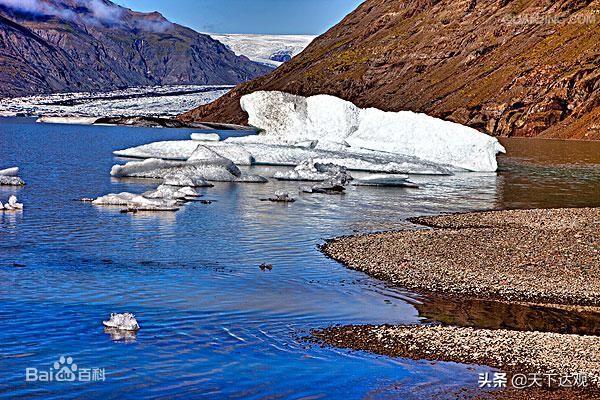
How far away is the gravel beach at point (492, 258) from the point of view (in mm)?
18375

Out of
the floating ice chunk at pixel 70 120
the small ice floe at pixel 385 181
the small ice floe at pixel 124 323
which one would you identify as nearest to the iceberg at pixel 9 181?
the small ice floe at pixel 385 181

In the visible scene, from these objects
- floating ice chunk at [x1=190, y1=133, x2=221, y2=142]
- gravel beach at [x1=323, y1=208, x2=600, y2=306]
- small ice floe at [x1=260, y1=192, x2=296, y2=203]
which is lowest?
gravel beach at [x1=323, y1=208, x2=600, y2=306]

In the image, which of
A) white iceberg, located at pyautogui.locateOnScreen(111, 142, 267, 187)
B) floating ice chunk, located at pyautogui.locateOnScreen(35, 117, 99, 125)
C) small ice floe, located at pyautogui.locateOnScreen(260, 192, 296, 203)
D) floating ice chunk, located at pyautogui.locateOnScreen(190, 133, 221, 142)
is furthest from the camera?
floating ice chunk, located at pyautogui.locateOnScreen(35, 117, 99, 125)

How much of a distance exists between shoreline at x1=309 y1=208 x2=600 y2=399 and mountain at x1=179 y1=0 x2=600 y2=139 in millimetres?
104637

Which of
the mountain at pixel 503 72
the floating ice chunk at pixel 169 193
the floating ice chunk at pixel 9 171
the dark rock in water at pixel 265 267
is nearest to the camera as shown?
the dark rock in water at pixel 265 267

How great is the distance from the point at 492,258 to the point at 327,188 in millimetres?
19747

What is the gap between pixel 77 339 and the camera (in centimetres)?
1393

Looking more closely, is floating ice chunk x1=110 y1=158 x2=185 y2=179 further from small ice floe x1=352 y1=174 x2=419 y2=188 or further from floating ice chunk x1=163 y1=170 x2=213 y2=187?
small ice floe x1=352 y1=174 x2=419 y2=188

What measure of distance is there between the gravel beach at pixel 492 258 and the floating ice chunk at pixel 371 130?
84.4 feet

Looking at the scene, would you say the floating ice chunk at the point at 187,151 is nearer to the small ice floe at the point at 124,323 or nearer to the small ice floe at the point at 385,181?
the small ice floe at the point at 385,181

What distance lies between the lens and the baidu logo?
1199 centimetres

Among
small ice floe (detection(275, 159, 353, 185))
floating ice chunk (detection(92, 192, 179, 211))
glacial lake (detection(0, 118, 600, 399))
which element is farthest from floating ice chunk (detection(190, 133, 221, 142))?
floating ice chunk (detection(92, 192, 179, 211))

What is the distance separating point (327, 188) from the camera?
40844 mm

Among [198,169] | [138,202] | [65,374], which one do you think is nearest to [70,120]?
[198,169]
